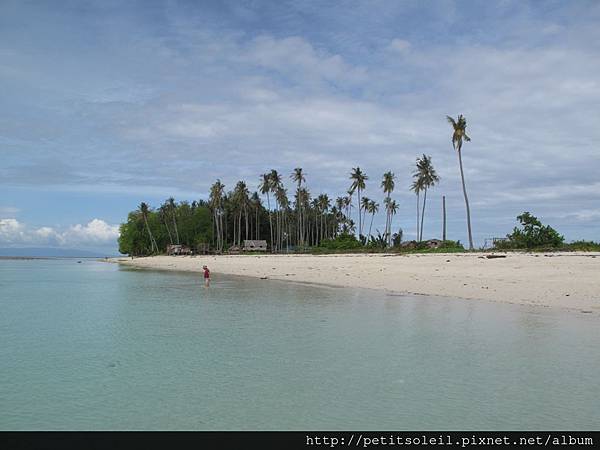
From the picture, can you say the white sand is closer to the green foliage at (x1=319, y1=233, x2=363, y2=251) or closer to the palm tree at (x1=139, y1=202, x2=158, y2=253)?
the green foliage at (x1=319, y1=233, x2=363, y2=251)

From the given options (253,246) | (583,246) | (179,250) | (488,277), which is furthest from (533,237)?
(179,250)

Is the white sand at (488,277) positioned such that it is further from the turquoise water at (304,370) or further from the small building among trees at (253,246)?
the small building among trees at (253,246)

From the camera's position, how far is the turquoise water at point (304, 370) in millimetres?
7418

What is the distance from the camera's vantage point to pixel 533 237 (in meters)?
42.2

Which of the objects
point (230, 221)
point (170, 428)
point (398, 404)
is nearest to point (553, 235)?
point (398, 404)

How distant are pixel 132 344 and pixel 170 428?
6.66 metres

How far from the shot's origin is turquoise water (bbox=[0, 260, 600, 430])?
742cm

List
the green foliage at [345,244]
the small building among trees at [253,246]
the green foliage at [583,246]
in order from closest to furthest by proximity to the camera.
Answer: the green foliage at [583,246] → the green foliage at [345,244] → the small building among trees at [253,246]

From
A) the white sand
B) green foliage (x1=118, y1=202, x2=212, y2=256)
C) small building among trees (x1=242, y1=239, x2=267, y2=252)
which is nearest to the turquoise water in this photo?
the white sand

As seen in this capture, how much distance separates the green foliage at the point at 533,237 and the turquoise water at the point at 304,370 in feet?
83.6

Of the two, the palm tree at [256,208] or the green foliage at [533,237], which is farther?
the palm tree at [256,208]

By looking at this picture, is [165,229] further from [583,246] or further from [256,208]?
[583,246]

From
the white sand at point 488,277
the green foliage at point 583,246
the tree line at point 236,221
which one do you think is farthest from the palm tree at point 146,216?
the green foliage at point 583,246

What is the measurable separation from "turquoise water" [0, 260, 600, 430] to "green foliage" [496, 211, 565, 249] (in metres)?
25.5
